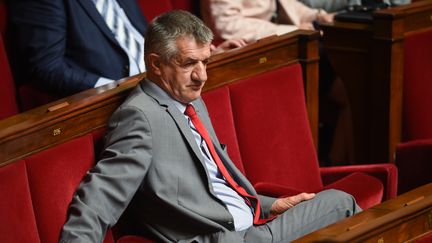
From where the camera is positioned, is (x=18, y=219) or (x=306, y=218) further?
(x=306, y=218)

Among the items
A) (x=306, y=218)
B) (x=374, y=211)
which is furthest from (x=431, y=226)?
(x=306, y=218)

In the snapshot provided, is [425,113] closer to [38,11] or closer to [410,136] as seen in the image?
[410,136]

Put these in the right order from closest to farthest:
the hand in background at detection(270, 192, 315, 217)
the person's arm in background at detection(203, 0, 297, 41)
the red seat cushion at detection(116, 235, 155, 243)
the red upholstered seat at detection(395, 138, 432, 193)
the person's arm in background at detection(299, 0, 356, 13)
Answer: the red seat cushion at detection(116, 235, 155, 243) < the hand in background at detection(270, 192, 315, 217) < the red upholstered seat at detection(395, 138, 432, 193) < the person's arm in background at detection(203, 0, 297, 41) < the person's arm in background at detection(299, 0, 356, 13)

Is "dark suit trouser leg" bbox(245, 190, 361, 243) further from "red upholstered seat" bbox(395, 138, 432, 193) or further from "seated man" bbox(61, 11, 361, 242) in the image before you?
"red upholstered seat" bbox(395, 138, 432, 193)

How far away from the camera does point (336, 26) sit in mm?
1475

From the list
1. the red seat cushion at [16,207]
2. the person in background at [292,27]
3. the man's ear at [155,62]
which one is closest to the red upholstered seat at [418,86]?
the person in background at [292,27]

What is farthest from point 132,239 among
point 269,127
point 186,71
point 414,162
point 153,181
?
point 414,162

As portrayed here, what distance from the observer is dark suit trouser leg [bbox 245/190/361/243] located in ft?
3.18

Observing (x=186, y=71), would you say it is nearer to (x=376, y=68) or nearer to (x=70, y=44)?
(x=70, y=44)

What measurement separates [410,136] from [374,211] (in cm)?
53

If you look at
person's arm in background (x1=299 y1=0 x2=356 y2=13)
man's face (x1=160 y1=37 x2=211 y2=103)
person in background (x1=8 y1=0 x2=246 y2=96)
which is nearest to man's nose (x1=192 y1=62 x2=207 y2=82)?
man's face (x1=160 y1=37 x2=211 y2=103)

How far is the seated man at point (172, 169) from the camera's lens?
87cm

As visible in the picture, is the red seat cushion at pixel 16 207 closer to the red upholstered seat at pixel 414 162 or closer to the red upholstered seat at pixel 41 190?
the red upholstered seat at pixel 41 190

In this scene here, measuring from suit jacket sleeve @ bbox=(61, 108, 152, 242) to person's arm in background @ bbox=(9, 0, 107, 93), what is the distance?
0.29m
